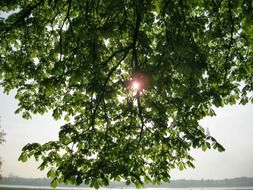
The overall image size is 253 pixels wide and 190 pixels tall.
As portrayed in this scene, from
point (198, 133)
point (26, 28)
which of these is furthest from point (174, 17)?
point (26, 28)

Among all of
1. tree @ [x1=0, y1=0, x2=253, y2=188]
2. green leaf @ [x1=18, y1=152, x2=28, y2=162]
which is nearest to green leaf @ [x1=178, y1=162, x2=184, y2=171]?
tree @ [x1=0, y1=0, x2=253, y2=188]

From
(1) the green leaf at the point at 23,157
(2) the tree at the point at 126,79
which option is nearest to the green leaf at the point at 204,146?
(2) the tree at the point at 126,79

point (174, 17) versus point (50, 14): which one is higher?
point (50, 14)

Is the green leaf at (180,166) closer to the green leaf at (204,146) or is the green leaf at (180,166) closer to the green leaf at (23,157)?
the green leaf at (204,146)

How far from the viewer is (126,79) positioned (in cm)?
1092

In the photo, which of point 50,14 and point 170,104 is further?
point 50,14

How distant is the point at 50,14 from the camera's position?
13.7 m

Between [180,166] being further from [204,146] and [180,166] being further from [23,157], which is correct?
[23,157]

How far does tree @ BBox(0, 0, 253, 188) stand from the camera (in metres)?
9.07

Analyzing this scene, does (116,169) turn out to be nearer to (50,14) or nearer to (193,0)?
(193,0)

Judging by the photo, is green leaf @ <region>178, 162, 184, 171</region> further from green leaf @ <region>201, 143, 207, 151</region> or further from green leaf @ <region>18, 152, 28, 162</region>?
green leaf @ <region>18, 152, 28, 162</region>

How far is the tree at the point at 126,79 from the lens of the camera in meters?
9.07

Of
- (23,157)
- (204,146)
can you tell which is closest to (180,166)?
(204,146)

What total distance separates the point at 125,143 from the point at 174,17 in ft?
15.2
